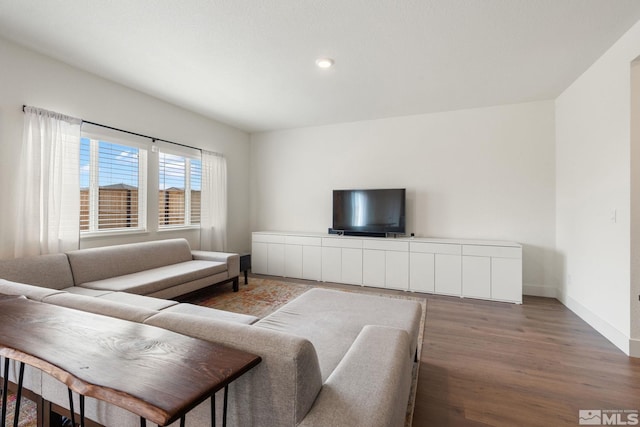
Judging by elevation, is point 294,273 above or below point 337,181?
below

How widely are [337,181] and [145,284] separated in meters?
3.19

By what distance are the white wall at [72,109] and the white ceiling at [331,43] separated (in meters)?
0.15

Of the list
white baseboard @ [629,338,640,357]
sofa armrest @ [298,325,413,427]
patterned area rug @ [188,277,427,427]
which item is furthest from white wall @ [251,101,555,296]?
sofa armrest @ [298,325,413,427]

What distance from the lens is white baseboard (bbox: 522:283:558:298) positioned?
369 cm

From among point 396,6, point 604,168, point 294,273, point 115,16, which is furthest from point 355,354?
point 294,273

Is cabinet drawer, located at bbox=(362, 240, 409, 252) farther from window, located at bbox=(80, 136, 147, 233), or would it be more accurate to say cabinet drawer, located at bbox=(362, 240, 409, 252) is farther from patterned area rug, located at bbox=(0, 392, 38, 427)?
patterned area rug, located at bbox=(0, 392, 38, 427)

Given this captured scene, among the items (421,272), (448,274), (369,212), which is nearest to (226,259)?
(369,212)

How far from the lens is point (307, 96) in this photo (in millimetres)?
3670

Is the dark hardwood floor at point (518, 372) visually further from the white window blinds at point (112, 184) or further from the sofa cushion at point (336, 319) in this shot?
the white window blinds at point (112, 184)

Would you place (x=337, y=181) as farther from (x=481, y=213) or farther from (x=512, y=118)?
(x=512, y=118)

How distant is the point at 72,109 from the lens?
296 centimetres

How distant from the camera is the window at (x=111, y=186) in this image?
3146mm

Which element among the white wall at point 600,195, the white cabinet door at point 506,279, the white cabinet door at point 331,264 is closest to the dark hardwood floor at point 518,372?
the white wall at point 600,195

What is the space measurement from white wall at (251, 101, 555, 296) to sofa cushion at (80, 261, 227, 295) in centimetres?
196
